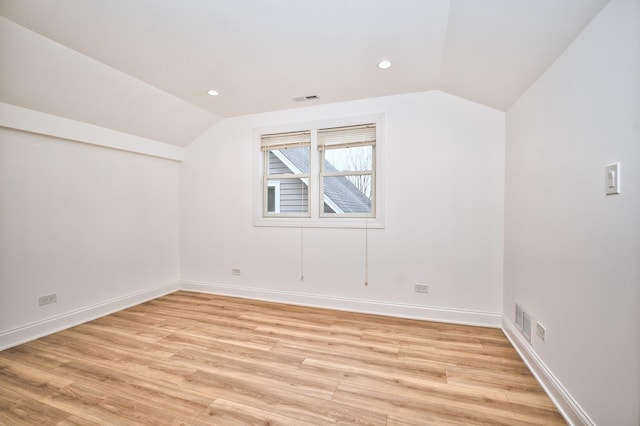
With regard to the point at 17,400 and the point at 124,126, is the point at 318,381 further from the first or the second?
the point at 124,126

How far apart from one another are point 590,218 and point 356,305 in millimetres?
2411

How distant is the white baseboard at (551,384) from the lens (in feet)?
4.99

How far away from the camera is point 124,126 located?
10.9ft

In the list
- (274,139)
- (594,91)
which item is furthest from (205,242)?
(594,91)

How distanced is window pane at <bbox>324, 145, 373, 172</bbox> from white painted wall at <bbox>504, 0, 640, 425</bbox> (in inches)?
64.8

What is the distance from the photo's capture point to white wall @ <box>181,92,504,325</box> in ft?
9.61

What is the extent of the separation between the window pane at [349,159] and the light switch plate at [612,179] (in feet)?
7.38

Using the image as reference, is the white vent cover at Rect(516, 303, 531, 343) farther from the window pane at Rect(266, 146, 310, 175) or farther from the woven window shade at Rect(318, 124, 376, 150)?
the window pane at Rect(266, 146, 310, 175)

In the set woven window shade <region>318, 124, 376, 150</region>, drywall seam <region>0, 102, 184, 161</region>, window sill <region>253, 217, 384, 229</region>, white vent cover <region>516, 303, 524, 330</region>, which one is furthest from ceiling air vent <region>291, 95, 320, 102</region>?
white vent cover <region>516, 303, 524, 330</region>

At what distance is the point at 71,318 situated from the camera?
2939mm

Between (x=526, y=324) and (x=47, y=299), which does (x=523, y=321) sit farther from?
(x=47, y=299)

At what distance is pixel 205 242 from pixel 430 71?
3.66m

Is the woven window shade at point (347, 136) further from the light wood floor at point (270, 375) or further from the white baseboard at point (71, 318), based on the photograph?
the white baseboard at point (71, 318)

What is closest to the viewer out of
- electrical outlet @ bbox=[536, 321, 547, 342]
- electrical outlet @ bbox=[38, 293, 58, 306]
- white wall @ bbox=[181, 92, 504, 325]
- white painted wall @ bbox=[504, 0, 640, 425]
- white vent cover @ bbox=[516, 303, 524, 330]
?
white painted wall @ bbox=[504, 0, 640, 425]
